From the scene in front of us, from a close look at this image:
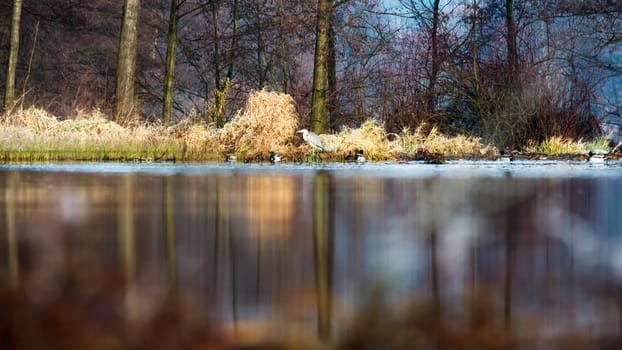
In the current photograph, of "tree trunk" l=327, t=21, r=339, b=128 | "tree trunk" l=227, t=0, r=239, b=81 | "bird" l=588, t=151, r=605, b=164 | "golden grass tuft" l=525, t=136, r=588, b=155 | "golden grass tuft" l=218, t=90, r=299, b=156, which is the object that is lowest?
"bird" l=588, t=151, r=605, b=164

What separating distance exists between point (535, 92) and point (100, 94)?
19.6 metres

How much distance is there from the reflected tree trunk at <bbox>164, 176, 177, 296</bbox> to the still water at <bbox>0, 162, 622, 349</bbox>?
0.01 m

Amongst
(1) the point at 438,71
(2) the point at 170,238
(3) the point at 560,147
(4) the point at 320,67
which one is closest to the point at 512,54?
(1) the point at 438,71

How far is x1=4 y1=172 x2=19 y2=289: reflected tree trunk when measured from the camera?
332 centimetres

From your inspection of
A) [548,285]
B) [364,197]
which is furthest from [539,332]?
[364,197]

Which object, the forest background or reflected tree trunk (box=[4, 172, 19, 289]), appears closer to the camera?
reflected tree trunk (box=[4, 172, 19, 289])

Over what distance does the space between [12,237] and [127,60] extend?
1936cm

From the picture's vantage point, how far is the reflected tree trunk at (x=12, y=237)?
3320 mm

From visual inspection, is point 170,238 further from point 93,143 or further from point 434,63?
point 434,63

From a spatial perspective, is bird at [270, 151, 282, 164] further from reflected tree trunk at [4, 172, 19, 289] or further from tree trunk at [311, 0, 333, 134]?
reflected tree trunk at [4, 172, 19, 289]

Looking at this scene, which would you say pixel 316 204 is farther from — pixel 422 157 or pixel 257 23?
pixel 257 23

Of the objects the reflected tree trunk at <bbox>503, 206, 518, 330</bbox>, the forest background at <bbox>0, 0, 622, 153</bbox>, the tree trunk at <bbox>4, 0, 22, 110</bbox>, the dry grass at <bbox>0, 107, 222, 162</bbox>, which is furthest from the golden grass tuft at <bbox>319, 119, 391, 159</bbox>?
the tree trunk at <bbox>4, 0, 22, 110</bbox>

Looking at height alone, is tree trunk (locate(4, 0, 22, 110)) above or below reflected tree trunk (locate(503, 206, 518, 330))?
above

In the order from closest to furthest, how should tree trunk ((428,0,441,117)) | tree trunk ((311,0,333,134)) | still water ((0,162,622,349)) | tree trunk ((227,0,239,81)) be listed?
still water ((0,162,622,349)) < tree trunk ((311,0,333,134)) < tree trunk ((428,0,441,117)) < tree trunk ((227,0,239,81))
